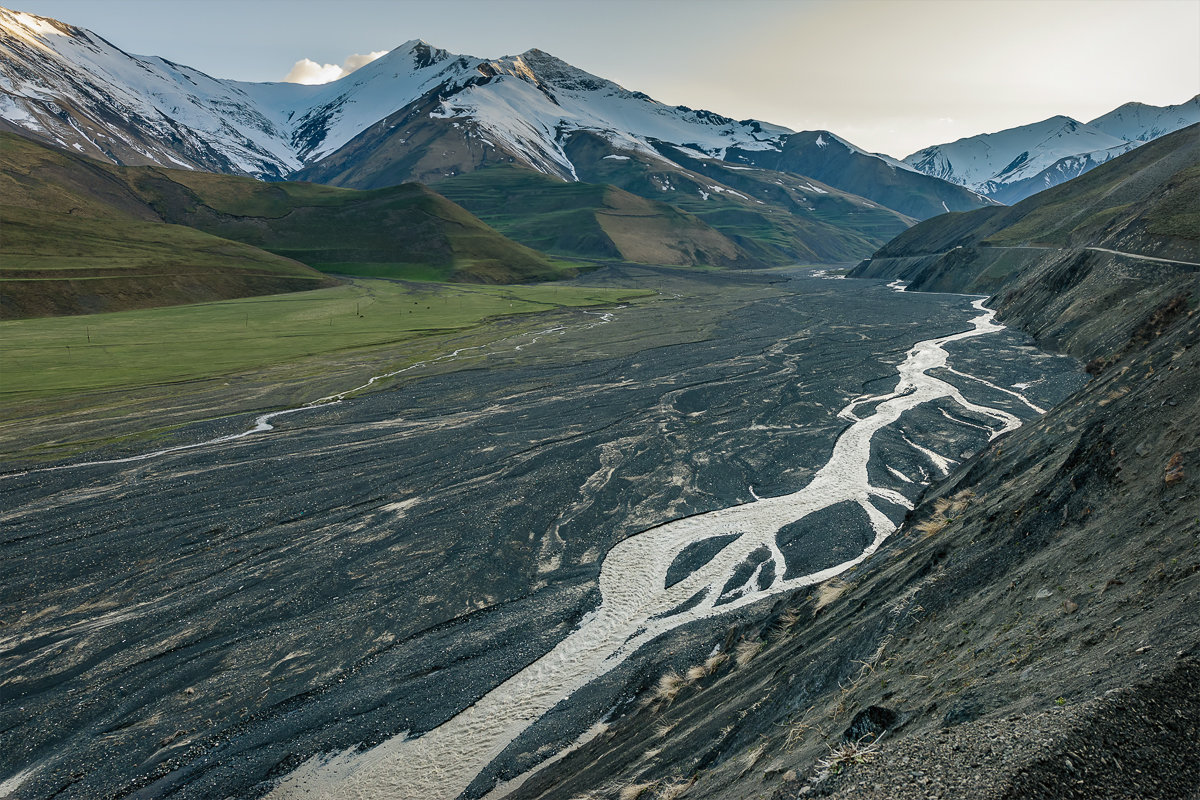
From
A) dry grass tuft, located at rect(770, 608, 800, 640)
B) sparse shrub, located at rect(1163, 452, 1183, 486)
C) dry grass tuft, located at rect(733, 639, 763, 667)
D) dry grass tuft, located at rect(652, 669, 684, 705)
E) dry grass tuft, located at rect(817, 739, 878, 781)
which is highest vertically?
sparse shrub, located at rect(1163, 452, 1183, 486)

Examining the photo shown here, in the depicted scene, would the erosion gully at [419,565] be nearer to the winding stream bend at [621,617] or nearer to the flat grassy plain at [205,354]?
the winding stream bend at [621,617]

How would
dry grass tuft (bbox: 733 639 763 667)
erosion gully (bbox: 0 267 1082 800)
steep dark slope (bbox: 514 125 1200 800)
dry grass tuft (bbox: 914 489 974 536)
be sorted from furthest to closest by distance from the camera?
dry grass tuft (bbox: 914 489 974 536) < erosion gully (bbox: 0 267 1082 800) < dry grass tuft (bbox: 733 639 763 667) < steep dark slope (bbox: 514 125 1200 800)

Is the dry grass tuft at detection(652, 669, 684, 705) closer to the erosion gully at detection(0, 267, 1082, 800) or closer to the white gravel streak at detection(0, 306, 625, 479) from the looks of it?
the erosion gully at detection(0, 267, 1082, 800)

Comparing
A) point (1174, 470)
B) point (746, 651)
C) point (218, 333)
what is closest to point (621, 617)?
point (746, 651)

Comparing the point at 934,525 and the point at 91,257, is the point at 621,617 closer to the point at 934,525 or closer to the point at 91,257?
the point at 934,525

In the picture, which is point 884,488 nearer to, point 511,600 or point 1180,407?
point 1180,407

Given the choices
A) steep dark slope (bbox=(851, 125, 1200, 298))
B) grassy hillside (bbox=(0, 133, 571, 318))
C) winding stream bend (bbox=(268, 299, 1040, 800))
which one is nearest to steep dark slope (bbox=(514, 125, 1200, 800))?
winding stream bend (bbox=(268, 299, 1040, 800))

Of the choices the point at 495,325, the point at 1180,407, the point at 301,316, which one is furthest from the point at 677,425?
the point at 301,316

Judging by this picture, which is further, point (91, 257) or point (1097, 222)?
point (91, 257)
